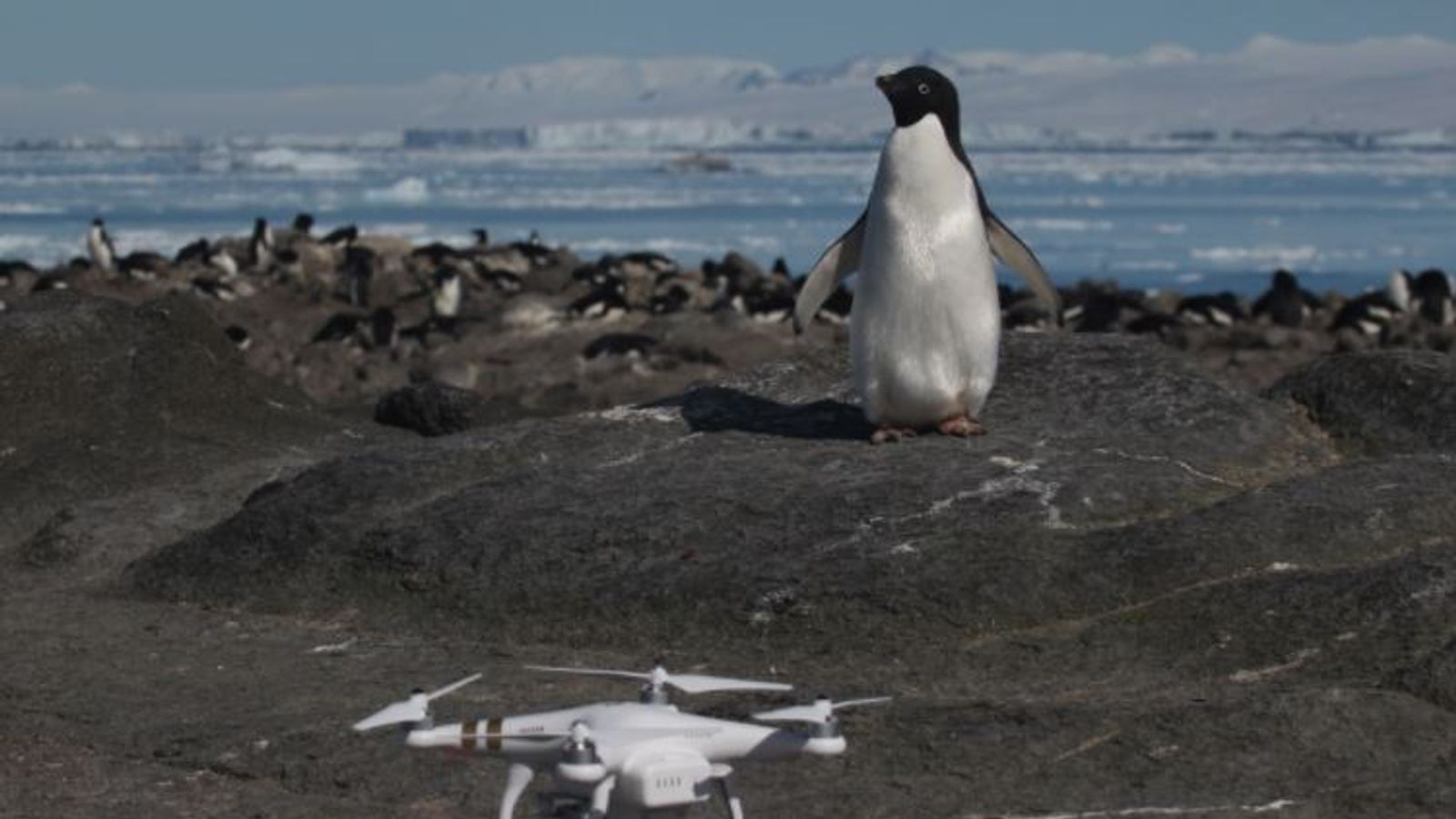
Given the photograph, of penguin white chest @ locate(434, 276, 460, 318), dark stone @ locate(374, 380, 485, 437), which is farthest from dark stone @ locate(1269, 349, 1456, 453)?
penguin white chest @ locate(434, 276, 460, 318)

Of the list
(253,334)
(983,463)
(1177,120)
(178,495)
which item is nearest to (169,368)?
(178,495)

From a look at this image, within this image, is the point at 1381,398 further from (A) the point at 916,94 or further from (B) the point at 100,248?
(B) the point at 100,248

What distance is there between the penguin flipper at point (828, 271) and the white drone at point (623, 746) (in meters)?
6.10

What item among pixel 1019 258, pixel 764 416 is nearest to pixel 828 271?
pixel 764 416

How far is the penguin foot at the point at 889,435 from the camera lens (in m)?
10.1

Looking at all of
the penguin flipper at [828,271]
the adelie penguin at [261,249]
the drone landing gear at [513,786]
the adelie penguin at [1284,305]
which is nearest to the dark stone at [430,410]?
the penguin flipper at [828,271]

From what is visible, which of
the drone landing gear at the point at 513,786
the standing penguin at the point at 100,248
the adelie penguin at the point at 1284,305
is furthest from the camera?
the standing penguin at the point at 100,248

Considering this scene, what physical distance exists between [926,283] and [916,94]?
2.45 feet

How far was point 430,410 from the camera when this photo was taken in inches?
635

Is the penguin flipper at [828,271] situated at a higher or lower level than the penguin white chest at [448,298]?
higher

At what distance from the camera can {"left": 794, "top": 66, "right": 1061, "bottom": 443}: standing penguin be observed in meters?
9.98

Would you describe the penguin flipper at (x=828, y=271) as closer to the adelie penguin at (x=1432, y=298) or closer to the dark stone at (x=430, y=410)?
the dark stone at (x=430, y=410)

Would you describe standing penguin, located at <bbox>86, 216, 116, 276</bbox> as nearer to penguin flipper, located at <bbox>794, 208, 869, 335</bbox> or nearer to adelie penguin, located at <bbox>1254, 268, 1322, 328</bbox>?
adelie penguin, located at <bbox>1254, 268, 1322, 328</bbox>

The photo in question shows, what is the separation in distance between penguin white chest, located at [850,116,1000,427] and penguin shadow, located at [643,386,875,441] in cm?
38
